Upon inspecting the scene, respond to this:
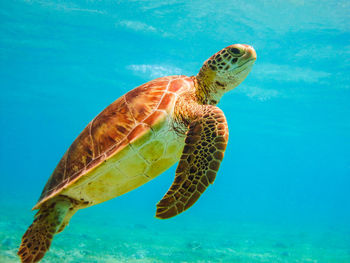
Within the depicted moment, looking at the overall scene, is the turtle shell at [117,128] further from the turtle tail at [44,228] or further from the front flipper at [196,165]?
the front flipper at [196,165]

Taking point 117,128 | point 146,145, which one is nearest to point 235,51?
point 146,145

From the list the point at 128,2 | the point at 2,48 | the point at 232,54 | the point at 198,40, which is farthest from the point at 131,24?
the point at 232,54

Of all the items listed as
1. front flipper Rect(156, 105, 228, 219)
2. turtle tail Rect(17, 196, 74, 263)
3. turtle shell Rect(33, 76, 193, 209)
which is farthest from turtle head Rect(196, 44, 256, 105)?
turtle tail Rect(17, 196, 74, 263)

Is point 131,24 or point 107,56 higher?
point 107,56

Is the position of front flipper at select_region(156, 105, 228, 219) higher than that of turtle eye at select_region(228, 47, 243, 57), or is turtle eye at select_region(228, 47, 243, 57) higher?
turtle eye at select_region(228, 47, 243, 57)

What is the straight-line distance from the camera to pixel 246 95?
25.3 m

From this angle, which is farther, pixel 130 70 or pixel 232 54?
pixel 130 70

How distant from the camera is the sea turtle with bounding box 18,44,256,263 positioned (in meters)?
2.72

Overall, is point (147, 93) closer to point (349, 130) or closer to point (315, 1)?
point (315, 1)

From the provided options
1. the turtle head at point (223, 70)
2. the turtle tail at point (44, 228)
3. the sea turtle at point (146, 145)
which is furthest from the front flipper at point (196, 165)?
the turtle tail at point (44, 228)

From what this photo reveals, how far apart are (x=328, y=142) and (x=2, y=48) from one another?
44327mm

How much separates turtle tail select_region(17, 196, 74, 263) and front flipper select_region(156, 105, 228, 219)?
5.63 ft

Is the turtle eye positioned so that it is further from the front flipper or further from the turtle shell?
the front flipper

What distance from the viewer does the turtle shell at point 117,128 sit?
122 inches
